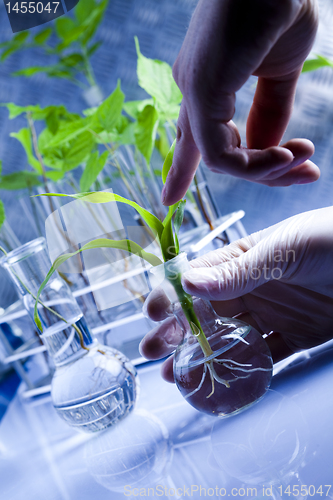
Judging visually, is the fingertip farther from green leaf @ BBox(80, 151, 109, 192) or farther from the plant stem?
green leaf @ BBox(80, 151, 109, 192)

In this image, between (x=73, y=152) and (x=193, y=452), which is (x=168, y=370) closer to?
(x=193, y=452)

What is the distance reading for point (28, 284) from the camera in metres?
0.51

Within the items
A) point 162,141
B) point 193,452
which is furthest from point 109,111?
point 193,452

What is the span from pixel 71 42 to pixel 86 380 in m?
0.74

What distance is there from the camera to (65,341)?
50cm

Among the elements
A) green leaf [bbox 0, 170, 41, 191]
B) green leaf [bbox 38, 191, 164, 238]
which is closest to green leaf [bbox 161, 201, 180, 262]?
green leaf [bbox 38, 191, 164, 238]

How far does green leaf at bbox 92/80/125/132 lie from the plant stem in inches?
13.6

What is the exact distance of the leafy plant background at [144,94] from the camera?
840 millimetres

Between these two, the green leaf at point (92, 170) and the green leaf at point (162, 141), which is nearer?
the green leaf at point (92, 170)

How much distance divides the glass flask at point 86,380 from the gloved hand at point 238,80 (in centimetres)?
24

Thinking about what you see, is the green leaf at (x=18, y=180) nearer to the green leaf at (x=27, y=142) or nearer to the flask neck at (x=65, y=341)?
the green leaf at (x=27, y=142)

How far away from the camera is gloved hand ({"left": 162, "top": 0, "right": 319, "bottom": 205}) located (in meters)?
0.29

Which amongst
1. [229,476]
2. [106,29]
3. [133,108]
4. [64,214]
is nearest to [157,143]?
[133,108]

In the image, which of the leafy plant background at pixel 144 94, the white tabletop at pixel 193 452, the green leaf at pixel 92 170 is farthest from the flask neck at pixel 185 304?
the leafy plant background at pixel 144 94
